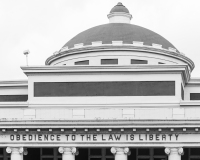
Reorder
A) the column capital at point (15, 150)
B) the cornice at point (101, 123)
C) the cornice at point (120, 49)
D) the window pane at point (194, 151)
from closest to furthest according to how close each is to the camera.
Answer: the cornice at point (101, 123), the column capital at point (15, 150), the window pane at point (194, 151), the cornice at point (120, 49)

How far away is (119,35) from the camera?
8694 cm

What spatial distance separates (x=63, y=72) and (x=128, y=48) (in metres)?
9.16

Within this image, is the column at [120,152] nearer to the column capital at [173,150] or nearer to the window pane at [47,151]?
the column capital at [173,150]

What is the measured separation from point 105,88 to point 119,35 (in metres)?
10.5

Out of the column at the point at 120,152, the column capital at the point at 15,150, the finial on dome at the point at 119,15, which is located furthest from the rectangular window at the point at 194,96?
the column capital at the point at 15,150

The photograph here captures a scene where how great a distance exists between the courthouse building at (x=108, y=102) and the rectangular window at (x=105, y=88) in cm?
10

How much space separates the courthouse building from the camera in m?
70.0

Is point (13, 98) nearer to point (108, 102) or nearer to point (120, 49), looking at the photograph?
point (108, 102)

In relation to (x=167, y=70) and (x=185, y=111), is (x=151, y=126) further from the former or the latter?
(x=167, y=70)

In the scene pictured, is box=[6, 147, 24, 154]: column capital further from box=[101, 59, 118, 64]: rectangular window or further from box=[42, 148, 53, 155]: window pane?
box=[101, 59, 118, 64]: rectangular window

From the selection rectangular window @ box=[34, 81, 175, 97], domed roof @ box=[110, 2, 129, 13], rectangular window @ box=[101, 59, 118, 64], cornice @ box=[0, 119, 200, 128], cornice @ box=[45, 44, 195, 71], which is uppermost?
domed roof @ box=[110, 2, 129, 13]

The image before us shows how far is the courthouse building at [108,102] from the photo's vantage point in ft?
230

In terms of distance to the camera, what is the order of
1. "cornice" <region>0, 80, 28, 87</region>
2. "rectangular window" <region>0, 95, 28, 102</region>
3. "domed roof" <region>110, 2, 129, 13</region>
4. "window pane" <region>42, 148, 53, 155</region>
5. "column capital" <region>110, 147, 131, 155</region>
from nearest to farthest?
"column capital" <region>110, 147, 131, 155</region>
"window pane" <region>42, 148, 53, 155</region>
"rectangular window" <region>0, 95, 28, 102</region>
"cornice" <region>0, 80, 28, 87</region>
"domed roof" <region>110, 2, 129, 13</region>

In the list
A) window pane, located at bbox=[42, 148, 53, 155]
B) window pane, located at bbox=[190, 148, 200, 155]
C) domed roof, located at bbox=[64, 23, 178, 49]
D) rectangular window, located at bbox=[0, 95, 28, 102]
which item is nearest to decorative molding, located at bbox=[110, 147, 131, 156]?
window pane, located at bbox=[190, 148, 200, 155]
